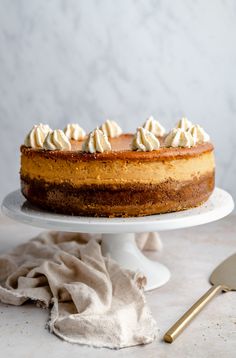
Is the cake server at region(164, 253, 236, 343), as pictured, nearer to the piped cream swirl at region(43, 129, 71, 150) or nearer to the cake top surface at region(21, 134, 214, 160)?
the cake top surface at region(21, 134, 214, 160)

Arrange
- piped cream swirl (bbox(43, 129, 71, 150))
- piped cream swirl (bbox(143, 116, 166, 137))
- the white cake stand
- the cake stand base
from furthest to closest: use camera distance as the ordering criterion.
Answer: piped cream swirl (bbox(143, 116, 166, 137)) → the cake stand base → piped cream swirl (bbox(43, 129, 71, 150)) → the white cake stand

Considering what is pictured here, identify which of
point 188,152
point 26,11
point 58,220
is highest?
point 26,11

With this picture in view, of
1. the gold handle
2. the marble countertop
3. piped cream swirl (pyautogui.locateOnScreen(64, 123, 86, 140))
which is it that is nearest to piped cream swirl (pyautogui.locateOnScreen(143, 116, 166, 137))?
piped cream swirl (pyautogui.locateOnScreen(64, 123, 86, 140))

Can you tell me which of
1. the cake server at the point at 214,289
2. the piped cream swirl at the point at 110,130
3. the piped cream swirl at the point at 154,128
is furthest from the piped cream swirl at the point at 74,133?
the cake server at the point at 214,289

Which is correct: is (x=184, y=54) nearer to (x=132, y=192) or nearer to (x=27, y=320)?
(x=132, y=192)

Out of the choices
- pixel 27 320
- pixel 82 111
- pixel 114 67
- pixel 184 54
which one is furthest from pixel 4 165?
pixel 27 320

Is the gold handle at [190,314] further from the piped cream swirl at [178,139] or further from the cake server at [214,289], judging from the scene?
the piped cream swirl at [178,139]
